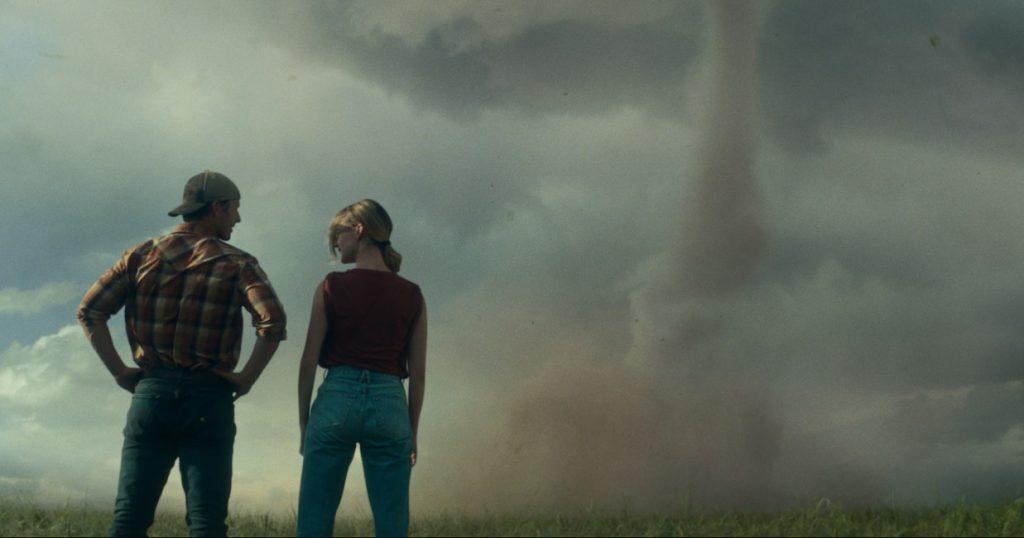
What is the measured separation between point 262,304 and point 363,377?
132 cm

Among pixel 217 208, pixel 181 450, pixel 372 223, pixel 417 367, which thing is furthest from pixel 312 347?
pixel 217 208

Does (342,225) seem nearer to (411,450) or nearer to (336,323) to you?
(336,323)

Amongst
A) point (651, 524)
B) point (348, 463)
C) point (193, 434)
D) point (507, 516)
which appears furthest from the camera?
point (507, 516)

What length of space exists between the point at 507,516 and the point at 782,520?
2952mm

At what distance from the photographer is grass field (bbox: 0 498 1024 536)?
8.73m

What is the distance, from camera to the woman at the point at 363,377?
6332mm

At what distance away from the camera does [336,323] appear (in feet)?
21.4

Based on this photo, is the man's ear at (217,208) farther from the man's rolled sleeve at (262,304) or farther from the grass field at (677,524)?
the grass field at (677,524)

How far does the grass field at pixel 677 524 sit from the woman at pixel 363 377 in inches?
95.2

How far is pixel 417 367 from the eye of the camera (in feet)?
22.2

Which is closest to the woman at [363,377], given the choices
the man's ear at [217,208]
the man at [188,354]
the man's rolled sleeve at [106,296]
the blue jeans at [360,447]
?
the blue jeans at [360,447]

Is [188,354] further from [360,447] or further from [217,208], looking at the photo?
[360,447]

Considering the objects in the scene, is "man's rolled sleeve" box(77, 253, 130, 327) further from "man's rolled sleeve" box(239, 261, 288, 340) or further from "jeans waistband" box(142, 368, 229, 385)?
"man's rolled sleeve" box(239, 261, 288, 340)

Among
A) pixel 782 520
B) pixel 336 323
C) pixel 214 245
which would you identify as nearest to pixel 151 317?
pixel 214 245
